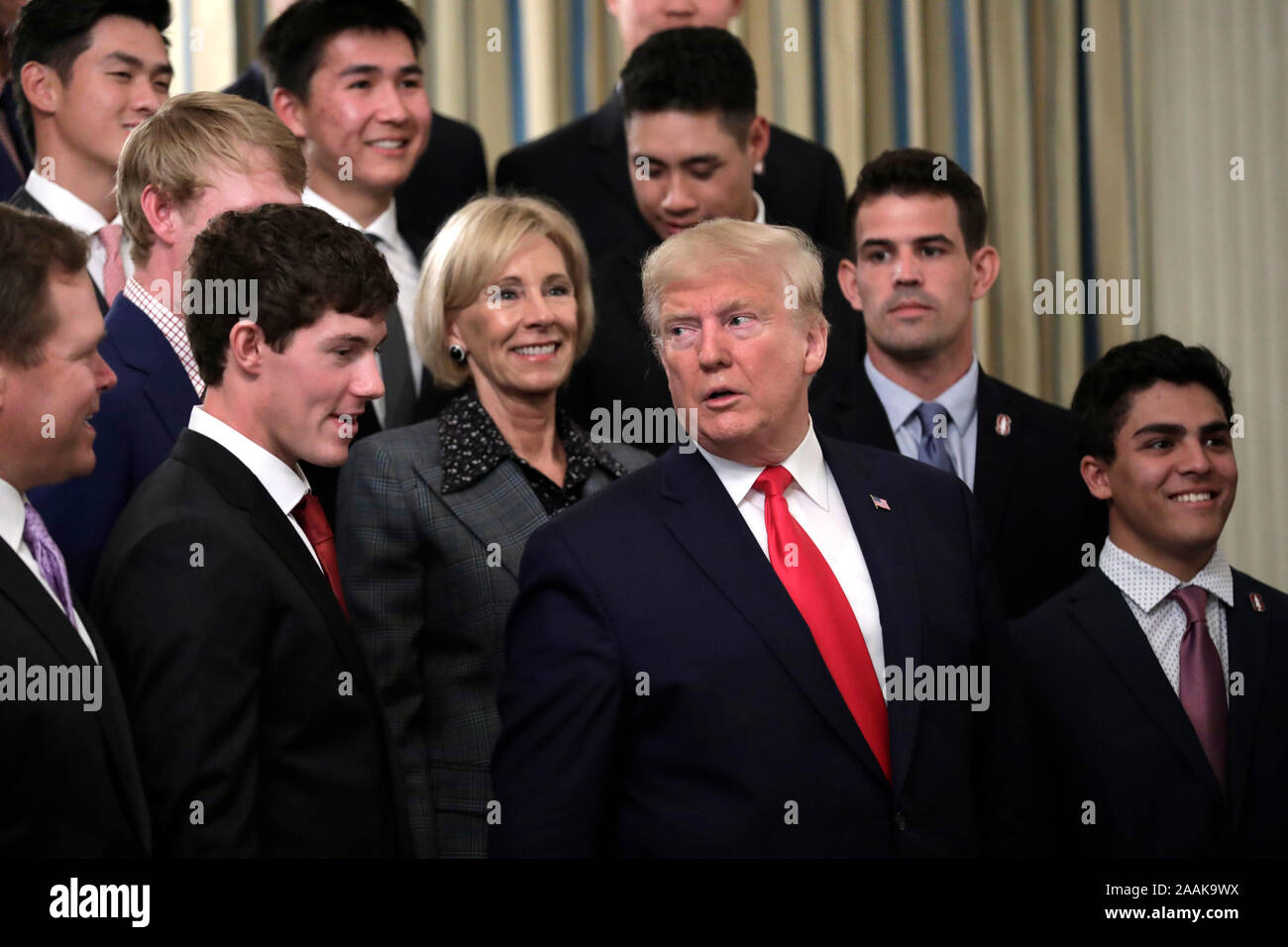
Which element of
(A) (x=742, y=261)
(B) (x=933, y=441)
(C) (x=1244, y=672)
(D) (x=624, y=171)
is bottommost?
(C) (x=1244, y=672)

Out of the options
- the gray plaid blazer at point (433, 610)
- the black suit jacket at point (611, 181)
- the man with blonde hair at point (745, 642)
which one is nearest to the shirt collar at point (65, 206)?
the gray plaid blazer at point (433, 610)

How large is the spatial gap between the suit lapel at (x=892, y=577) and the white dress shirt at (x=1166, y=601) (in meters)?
0.64

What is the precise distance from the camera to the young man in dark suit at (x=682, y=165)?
3143 mm

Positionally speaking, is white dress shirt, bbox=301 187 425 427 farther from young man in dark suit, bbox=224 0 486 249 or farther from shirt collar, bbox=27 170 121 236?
shirt collar, bbox=27 170 121 236

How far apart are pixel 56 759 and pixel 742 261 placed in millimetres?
1076

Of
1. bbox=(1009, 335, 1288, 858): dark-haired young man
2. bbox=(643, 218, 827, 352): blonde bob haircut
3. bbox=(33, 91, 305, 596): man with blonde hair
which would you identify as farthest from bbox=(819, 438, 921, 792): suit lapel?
bbox=(33, 91, 305, 596): man with blonde hair

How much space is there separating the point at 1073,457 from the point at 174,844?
1784 mm

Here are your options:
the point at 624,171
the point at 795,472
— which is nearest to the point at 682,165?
the point at 624,171

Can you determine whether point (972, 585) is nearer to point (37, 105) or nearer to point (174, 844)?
point (174, 844)

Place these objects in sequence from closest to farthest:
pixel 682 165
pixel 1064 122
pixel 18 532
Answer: pixel 18 532
pixel 682 165
pixel 1064 122

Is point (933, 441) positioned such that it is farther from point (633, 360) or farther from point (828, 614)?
point (828, 614)

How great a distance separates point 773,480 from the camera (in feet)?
6.98

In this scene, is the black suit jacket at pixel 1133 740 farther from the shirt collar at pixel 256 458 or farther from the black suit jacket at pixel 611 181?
the black suit jacket at pixel 611 181
